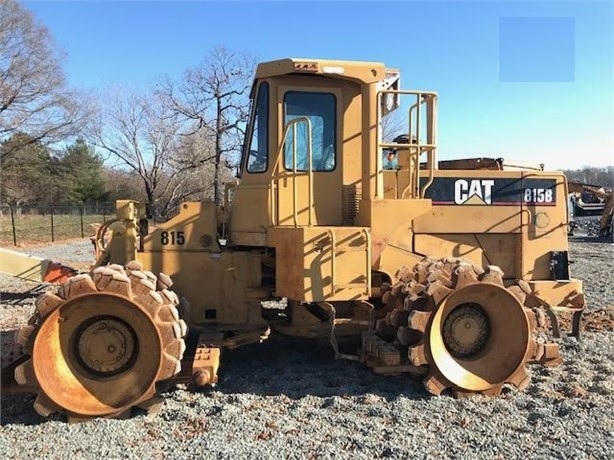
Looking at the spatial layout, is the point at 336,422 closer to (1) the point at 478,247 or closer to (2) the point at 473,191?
(1) the point at 478,247

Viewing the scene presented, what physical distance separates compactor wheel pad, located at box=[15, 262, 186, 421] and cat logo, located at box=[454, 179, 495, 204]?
3.33m

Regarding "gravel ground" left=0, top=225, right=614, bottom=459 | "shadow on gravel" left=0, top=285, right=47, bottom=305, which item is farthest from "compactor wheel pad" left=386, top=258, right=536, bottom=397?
"shadow on gravel" left=0, top=285, right=47, bottom=305

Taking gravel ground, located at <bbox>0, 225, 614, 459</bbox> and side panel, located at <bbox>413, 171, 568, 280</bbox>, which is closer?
gravel ground, located at <bbox>0, 225, 614, 459</bbox>

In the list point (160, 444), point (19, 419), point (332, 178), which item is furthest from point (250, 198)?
point (19, 419)

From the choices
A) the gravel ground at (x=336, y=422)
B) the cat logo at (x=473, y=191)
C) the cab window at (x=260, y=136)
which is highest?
the cab window at (x=260, y=136)

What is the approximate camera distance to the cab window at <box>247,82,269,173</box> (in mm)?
5828

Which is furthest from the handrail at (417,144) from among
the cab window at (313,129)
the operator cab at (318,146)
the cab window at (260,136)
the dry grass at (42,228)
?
the dry grass at (42,228)

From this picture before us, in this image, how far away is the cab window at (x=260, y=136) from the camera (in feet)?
19.1

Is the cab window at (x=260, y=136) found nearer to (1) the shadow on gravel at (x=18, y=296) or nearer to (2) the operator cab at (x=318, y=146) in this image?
(2) the operator cab at (x=318, y=146)

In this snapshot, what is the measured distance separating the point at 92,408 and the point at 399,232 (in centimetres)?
354

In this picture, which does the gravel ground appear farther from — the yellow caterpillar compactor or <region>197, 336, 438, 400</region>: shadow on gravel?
the yellow caterpillar compactor

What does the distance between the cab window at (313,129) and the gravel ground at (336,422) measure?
227cm

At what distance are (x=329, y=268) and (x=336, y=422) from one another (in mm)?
1425

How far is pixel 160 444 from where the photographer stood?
14.4 feet
